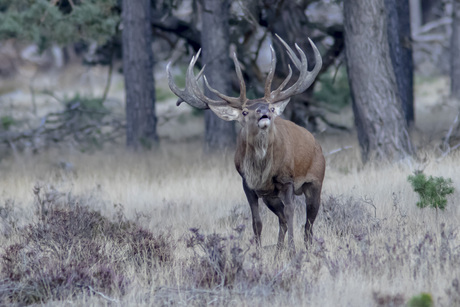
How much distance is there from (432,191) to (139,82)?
9.34 meters

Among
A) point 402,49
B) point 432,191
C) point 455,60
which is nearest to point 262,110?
point 432,191

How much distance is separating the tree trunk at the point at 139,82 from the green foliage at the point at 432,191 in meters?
8.49

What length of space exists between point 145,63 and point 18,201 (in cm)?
663

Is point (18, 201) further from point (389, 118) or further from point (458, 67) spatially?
point (458, 67)

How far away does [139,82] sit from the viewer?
16172mm

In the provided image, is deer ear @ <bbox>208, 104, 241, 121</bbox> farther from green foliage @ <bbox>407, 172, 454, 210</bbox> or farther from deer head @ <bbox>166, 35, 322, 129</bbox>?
green foliage @ <bbox>407, 172, 454, 210</bbox>

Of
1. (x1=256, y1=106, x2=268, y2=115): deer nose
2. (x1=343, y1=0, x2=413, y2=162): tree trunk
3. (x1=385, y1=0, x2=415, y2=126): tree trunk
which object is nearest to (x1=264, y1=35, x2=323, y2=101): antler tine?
(x1=256, y1=106, x2=268, y2=115): deer nose

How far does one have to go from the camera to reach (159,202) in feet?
32.7

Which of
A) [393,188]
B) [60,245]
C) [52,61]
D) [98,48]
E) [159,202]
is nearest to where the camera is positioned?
[60,245]

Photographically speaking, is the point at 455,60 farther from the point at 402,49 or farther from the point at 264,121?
the point at 264,121

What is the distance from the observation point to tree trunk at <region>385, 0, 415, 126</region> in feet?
44.4

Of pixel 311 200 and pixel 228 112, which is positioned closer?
pixel 228 112

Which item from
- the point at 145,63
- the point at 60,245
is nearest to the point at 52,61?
the point at 145,63

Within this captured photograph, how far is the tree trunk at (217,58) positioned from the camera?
567 inches
